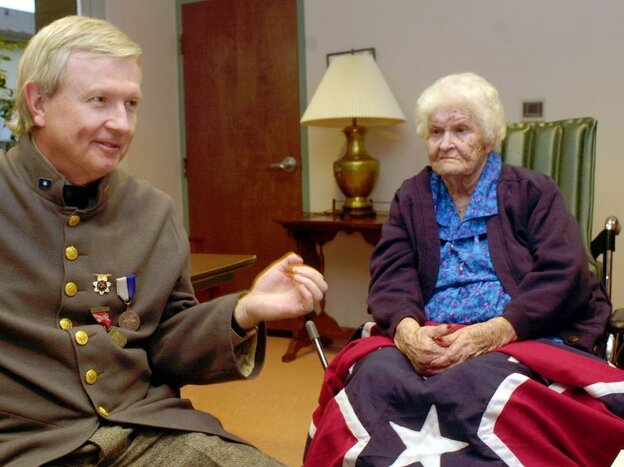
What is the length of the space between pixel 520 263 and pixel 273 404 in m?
1.50

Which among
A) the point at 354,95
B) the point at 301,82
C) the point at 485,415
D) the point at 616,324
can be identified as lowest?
the point at 485,415

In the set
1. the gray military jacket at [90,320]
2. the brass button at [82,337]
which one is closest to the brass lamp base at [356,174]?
the gray military jacket at [90,320]

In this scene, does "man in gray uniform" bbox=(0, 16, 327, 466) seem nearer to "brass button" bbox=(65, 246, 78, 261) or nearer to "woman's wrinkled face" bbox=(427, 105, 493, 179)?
"brass button" bbox=(65, 246, 78, 261)

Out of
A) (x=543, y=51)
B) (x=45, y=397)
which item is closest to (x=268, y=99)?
(x=543, y=51)

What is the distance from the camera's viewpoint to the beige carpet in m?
2.59

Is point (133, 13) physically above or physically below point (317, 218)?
above

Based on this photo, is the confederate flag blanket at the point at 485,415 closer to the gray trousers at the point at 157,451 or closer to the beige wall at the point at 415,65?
the gray trousers at the point at 157,451

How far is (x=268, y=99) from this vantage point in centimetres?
404

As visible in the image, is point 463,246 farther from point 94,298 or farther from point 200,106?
point 200,106

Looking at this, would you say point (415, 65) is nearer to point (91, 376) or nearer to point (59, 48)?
point (59, 48)

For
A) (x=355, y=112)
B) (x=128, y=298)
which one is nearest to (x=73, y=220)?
(x=128, y=298)

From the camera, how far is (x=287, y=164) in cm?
402

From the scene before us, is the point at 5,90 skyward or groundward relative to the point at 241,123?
skyward

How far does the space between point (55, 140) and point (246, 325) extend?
0.47 meters
